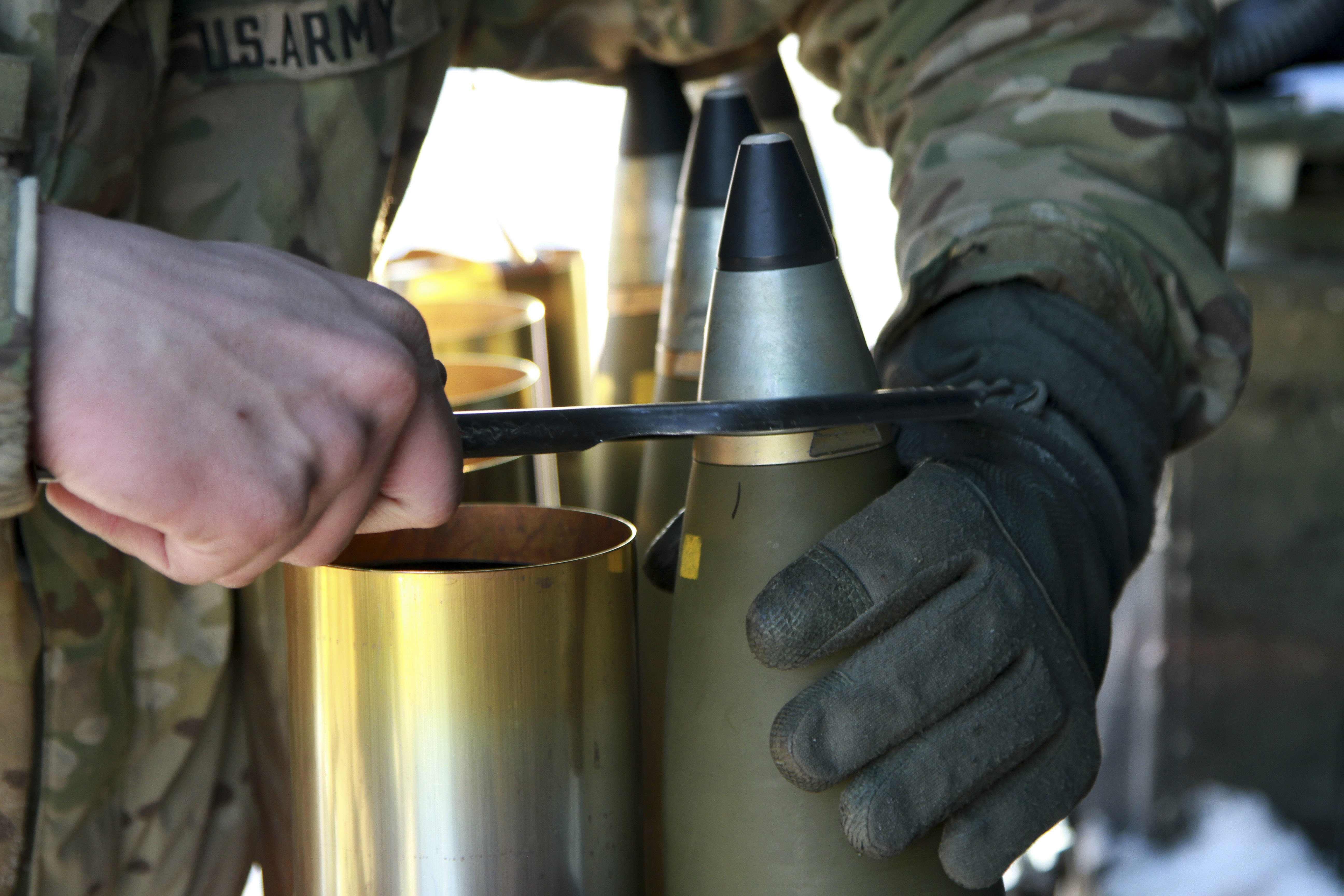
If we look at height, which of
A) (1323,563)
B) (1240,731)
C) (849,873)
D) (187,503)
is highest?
(187,503)

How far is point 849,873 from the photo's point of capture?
1.44 ft

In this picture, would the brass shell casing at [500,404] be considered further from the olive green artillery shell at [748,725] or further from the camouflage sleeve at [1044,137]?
the camouflage sleeve at [1044,137]

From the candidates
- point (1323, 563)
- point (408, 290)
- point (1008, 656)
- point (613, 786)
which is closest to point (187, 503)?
point (613, 786)

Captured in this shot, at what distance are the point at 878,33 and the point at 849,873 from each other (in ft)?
2.07

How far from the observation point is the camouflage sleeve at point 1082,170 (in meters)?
0.69

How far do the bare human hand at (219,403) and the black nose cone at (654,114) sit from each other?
0.47 meters

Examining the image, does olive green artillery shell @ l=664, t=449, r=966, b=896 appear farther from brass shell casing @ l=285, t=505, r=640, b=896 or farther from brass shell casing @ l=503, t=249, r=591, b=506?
brass shell casing @ l=503, t=249, r=591, b=506

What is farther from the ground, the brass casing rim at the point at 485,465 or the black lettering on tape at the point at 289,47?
the black lettering on tape at the point at 289,47

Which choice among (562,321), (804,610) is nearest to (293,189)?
(562,321)

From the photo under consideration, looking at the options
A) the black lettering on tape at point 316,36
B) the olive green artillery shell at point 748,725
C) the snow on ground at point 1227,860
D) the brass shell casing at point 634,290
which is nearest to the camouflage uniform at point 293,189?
the black lettering on tape at point 316,36

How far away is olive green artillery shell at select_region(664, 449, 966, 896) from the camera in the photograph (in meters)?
0.44

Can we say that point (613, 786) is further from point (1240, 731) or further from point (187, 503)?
point (1240, 731)

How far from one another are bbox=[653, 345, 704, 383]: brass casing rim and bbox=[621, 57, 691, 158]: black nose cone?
0.68 ft

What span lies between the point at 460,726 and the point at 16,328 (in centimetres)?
18
